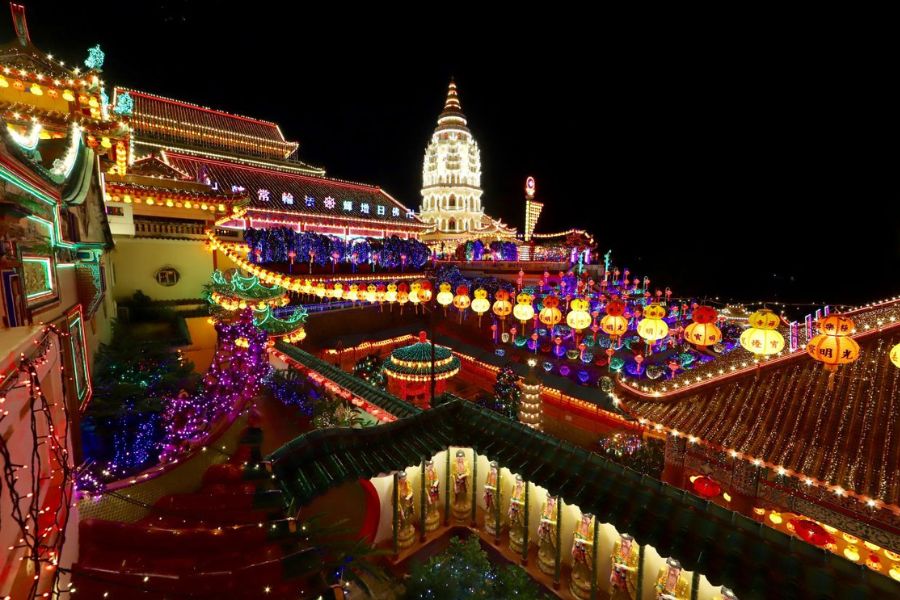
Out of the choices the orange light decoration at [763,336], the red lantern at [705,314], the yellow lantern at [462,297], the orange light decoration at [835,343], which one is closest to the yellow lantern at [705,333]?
the red lantern at [705,314]

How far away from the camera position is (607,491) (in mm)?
4352

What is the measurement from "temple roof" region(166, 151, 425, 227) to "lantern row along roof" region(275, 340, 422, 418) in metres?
14.2

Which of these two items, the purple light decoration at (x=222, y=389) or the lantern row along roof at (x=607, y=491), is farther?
the purple light decoration at (x=222, y=389)

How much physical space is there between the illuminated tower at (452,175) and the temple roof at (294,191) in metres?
22.1

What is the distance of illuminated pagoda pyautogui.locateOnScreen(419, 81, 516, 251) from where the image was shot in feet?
165

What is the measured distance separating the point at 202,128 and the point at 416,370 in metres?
22.3

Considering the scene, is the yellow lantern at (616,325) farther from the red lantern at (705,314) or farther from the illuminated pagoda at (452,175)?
the illuminated pagoda at (452,175)

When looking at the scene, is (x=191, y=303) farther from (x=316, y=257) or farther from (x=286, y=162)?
(x=286, y=162)

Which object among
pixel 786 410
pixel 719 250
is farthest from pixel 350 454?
pixel 719 250

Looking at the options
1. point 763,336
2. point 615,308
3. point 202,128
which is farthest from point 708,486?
point 202,128

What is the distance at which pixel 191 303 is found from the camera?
13.5m

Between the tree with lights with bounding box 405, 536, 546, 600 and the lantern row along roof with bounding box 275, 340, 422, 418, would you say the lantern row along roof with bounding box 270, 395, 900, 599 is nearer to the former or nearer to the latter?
the lantern row along roof with bounding box 275, 340, 422, 418

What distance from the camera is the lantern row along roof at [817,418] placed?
4.46 meters

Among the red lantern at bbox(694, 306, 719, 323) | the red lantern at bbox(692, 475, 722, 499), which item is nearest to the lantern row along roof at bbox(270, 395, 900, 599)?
the red lantern at bbox(692, 475, 722, 499)
